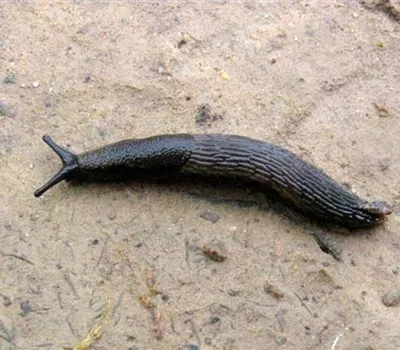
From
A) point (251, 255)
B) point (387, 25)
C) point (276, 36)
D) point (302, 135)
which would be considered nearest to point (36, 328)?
point (251, 255)

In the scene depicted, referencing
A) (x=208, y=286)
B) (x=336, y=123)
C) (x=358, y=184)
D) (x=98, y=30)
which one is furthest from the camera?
(x=98, y=30)

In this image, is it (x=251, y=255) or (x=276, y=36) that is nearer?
(x=251, y=255)

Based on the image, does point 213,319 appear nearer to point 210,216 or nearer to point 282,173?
point 210,216

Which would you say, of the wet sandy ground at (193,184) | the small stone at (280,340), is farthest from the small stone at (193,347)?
the small stone at (280,340)

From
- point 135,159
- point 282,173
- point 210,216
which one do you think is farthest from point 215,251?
point 135,159

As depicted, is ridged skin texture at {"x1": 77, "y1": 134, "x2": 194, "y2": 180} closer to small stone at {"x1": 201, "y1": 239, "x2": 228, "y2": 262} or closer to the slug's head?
the slug's head

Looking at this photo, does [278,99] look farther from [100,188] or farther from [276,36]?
[100,188]
